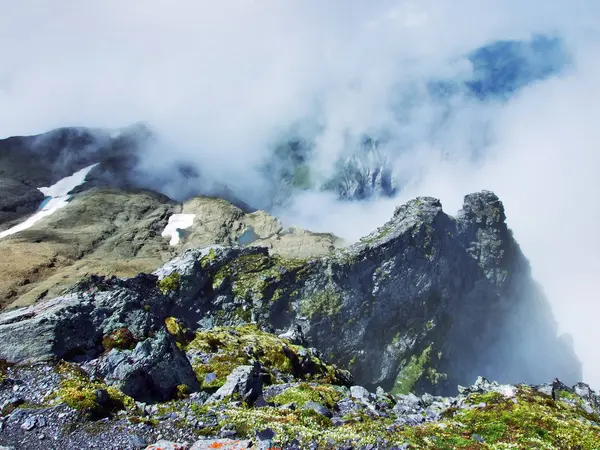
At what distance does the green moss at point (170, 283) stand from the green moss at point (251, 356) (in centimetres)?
1787

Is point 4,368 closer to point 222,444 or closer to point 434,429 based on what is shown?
point 222,444

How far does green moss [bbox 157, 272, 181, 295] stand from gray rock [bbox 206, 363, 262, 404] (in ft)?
133

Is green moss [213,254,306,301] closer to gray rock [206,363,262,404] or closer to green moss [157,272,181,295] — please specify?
green moss [157,272,181,295]

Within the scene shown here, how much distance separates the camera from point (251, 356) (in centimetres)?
4519

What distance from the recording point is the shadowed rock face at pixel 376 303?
1387 inches

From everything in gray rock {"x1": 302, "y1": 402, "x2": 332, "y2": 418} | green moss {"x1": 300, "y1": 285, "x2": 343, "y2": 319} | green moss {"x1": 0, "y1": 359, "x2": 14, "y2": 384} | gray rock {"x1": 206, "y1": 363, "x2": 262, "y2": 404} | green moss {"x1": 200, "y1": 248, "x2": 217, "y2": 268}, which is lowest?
green moss {"x1": 0, "y1": 359, "x2": 14, "y2": 384}

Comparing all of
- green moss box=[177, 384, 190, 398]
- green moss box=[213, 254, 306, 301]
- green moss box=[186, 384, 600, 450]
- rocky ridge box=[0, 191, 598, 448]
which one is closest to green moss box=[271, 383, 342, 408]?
rocky ridge box=[0, 191, 598, 448]

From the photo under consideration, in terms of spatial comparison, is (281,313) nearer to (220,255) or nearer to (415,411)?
(220,255)

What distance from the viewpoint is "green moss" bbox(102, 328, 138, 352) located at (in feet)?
106

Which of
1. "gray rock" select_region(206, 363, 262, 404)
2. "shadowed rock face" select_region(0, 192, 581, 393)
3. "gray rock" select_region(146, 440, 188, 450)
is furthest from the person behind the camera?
"shadowed rock face" select_region(0, 192, 581, 393)

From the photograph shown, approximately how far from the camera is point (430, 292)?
104m

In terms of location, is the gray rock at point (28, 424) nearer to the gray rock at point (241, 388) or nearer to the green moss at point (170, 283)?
the gray rock at point (241, 388)

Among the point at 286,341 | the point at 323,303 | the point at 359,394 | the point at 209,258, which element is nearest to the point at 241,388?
the point at 359,394

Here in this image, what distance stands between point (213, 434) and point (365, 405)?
13739 mm
